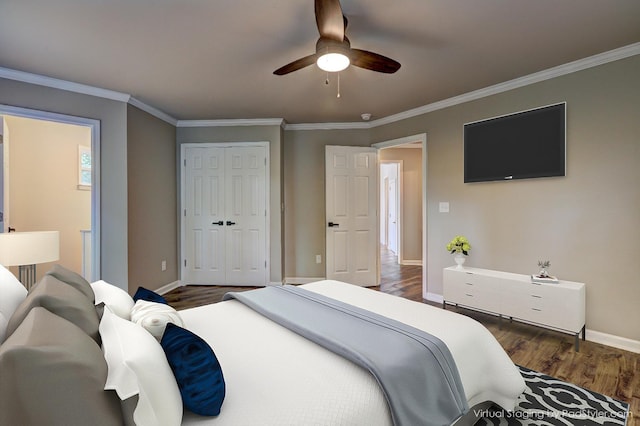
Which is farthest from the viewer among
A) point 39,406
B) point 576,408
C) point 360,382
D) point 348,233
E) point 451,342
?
point 348,233

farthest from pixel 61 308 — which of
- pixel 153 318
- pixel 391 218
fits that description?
pixel 391 218

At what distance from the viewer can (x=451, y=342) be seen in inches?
56.6

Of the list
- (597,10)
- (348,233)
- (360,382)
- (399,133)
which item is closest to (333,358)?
(360,382)

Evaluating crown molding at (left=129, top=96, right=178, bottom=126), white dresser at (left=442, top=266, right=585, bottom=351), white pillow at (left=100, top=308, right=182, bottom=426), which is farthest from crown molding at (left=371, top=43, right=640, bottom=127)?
white pillow at (left=100, top=308, right=182, bottom=426)

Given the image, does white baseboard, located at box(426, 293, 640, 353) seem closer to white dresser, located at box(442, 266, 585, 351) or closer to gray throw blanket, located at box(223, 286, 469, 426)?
white dresser, located at box(442, 266, 585, 351)

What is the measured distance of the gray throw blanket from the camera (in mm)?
1134

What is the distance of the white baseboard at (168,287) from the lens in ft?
13.7

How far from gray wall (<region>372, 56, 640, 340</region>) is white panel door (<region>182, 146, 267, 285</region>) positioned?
279cm

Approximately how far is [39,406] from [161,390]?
0.28m

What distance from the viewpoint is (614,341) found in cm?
259

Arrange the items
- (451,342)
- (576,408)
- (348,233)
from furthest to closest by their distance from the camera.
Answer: (348,233), (576,408), (451,342)

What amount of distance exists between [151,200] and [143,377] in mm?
3593

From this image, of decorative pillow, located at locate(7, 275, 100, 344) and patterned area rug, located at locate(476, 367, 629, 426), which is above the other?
decorative pillow, located at locate(7, 275, 100, 344)

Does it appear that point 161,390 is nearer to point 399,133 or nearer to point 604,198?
point 604,198
